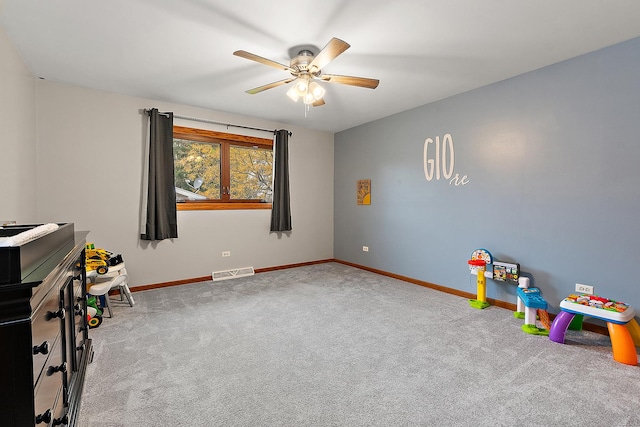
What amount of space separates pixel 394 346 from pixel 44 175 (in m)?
4.10

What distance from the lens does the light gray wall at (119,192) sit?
3383 mm

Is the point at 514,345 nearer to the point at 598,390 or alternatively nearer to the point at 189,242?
the point at 598,390

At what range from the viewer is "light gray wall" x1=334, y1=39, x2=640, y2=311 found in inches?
101

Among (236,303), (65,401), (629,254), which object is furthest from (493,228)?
(65,401)

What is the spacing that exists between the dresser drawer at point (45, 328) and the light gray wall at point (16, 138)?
180 centimetres

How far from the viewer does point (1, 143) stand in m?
2.32

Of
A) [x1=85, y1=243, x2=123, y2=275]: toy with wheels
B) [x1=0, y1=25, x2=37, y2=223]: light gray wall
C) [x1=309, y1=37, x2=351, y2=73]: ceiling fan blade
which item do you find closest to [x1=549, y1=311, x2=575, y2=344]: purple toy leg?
[x1=309, y1=37, x2=351, y2=73]: ceiling fan blade

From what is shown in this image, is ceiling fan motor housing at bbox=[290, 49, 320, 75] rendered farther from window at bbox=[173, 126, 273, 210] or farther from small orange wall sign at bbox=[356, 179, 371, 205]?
small orange wall sign at bbox=[356, 179, 371, 205]

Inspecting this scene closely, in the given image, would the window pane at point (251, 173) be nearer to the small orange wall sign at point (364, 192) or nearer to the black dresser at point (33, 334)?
the small orange wall sign at point (364, 192)

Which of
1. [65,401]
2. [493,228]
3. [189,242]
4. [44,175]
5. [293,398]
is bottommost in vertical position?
[293,398]

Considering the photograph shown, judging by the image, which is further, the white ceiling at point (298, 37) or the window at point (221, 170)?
the window at point (221, 170)

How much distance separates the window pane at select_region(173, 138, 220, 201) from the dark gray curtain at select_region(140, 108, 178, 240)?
0.22 m

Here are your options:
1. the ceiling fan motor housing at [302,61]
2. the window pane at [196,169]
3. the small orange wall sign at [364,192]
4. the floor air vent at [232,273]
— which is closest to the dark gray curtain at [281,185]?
the floor air vent at [232,273]

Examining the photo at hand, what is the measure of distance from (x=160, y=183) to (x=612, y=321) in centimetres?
477
